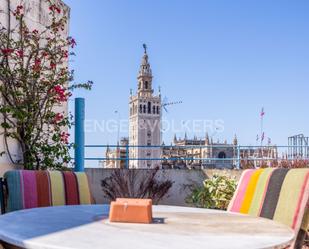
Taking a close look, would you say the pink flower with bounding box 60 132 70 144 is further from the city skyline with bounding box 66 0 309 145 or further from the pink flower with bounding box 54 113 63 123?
the city skyline with bounding box 66 0 309 145

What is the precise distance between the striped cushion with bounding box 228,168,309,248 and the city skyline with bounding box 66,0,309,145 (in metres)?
3.53

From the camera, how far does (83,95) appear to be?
19.6ft

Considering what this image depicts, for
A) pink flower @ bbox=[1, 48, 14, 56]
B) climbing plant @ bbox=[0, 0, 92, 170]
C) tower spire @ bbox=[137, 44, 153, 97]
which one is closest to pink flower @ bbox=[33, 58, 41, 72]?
climbing plant @ bbox=[0, 0, 92, 170]

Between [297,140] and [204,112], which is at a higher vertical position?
[204,112]

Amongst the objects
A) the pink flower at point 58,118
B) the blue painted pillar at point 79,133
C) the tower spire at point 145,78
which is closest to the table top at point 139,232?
the pink flower at point 58,118

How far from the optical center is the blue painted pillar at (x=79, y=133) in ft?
19.5

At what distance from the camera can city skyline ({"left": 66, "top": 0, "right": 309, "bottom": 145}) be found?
9806 mm

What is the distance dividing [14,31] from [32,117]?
98cm

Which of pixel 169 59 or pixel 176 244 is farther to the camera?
pixel 169 59

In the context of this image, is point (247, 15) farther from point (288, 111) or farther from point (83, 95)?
point (83, 95)

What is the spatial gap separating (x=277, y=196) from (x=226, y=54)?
53.1 ft

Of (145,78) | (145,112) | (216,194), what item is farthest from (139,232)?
(145,112)

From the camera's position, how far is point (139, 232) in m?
1.58

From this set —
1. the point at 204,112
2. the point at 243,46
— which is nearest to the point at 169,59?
the point at 204,112
